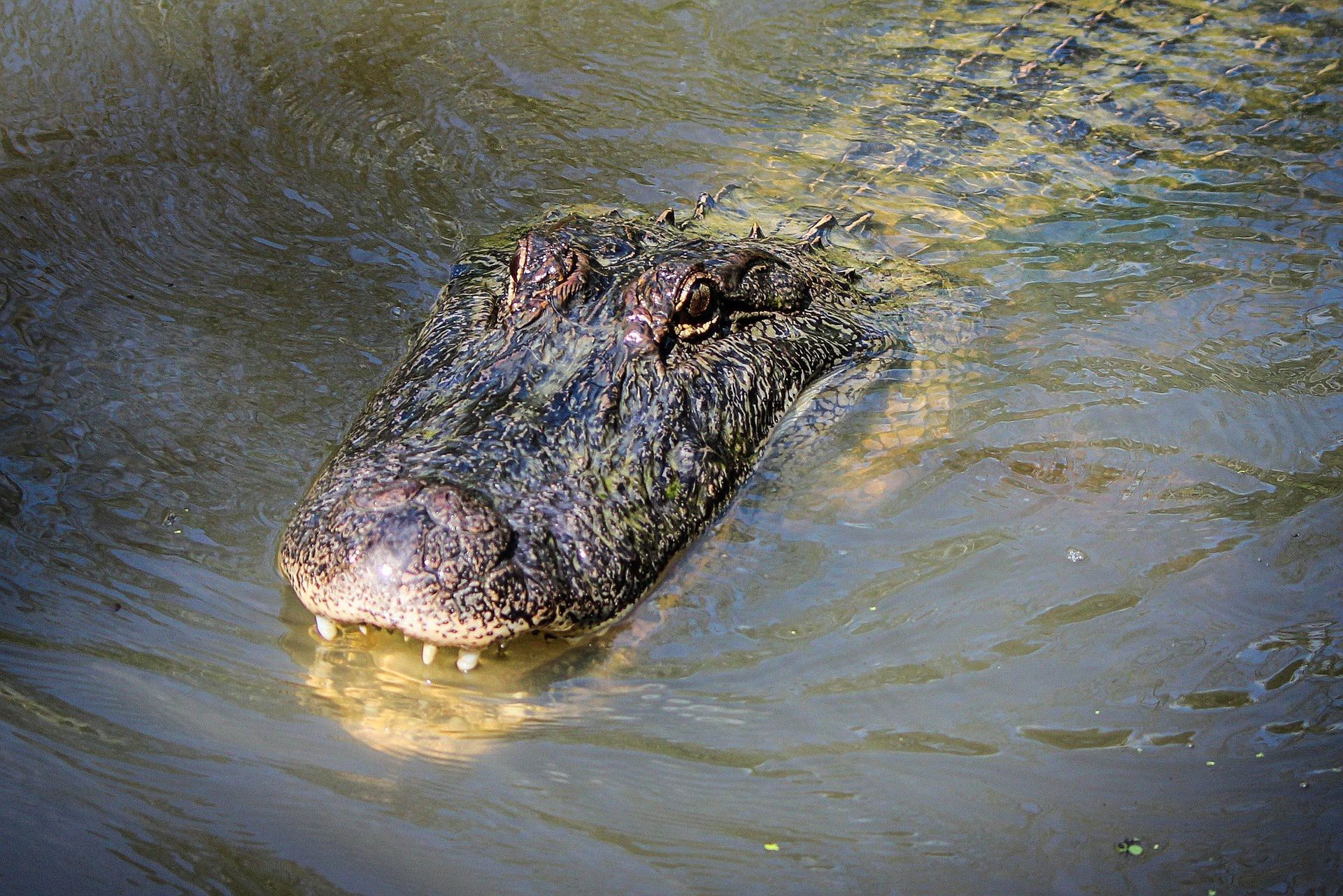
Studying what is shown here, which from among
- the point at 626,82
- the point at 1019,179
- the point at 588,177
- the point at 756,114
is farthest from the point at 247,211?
the point at 1019,179

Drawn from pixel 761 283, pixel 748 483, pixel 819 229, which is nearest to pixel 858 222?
pixel 819 229

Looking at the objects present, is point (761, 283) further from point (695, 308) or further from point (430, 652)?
point (430, 652)

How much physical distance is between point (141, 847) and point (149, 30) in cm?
596

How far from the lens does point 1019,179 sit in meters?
6.52

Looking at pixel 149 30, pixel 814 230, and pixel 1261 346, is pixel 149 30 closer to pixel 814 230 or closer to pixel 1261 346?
pixel 814 230

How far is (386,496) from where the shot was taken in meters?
3.28

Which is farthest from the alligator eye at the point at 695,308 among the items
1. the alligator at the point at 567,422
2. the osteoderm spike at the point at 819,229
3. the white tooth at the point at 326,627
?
the white tooth at the point at 326,627

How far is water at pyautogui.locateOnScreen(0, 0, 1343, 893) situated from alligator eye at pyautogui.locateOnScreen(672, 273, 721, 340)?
0.65 m

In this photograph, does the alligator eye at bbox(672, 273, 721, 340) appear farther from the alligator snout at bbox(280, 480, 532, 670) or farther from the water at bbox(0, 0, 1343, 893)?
the alligator snout at bbox(280, 480, 532, 670)

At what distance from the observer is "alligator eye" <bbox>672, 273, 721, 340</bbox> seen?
447 cm

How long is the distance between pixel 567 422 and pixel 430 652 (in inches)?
38.9

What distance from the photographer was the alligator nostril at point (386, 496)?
326 centimetres

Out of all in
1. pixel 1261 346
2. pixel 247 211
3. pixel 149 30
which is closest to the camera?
pixel 1261 346

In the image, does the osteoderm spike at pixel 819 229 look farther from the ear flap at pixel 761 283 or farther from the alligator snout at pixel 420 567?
the alligator snout at pixel 420 567
